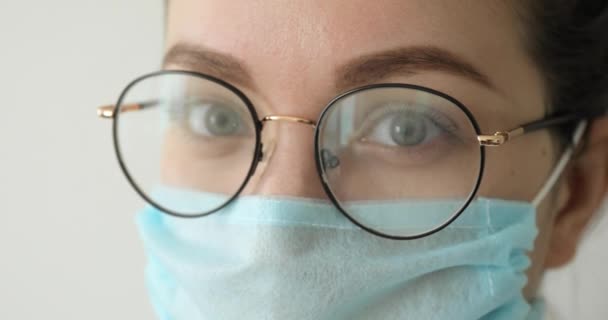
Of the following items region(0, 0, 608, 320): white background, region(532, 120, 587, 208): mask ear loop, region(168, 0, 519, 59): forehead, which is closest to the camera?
region(168, 0, 519, 59): forehead

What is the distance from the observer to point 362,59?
0.65m

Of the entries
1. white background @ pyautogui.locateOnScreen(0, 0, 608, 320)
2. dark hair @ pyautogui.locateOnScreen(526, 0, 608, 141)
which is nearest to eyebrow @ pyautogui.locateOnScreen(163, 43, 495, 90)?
dark hair @ pyautogui.locateOnScreen(526, 0, 608, 141)

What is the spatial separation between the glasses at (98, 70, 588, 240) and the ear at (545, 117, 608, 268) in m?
0.07

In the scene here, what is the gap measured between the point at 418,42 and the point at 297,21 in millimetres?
150

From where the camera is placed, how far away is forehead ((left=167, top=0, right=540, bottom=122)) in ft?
2.12

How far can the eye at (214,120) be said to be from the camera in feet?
2.52

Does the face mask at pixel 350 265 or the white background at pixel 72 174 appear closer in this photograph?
the face mask at pixel 350 265

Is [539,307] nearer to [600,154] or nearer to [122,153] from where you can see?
[600,154]

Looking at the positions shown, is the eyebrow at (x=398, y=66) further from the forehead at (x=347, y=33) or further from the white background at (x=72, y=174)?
the white background at (x=72, y=174)

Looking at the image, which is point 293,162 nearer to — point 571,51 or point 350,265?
point 350,265

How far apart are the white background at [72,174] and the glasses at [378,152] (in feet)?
1.76

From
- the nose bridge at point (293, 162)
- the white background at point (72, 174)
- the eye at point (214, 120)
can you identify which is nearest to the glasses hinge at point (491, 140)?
the nose bridge at point (293, 162)

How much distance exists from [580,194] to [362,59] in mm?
460

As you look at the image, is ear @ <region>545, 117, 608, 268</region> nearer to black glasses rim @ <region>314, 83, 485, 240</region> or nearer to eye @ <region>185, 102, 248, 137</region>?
black glasses rim @ <region>314, 83, 485, 240</region>
